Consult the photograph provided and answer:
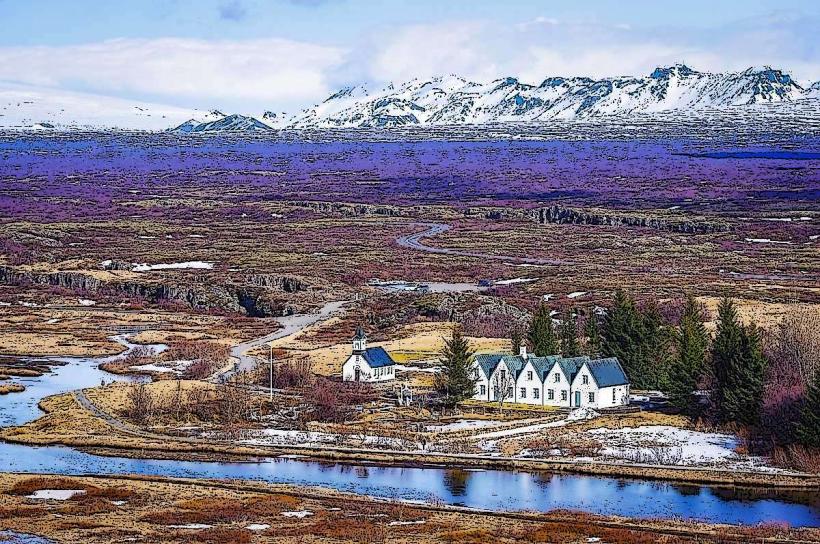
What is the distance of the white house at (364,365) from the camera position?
290 feet

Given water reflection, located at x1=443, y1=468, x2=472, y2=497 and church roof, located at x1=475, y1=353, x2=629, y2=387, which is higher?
church roof, located at x1=475, y1=353, x2=629, y2=387

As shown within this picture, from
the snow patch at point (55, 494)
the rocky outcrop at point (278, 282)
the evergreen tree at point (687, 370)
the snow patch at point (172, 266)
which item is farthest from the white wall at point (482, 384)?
the snow patch at point (172, 266)

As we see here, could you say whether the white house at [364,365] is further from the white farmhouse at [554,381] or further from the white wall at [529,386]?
the white wall at [529,386]

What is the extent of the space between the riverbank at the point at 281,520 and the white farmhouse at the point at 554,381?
2380 centimetres

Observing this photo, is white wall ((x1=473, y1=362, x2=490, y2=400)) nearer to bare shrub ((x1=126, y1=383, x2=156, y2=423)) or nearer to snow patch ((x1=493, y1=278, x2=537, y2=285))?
bare shrub ((x1=126, y1=383, x2=156, y2=423))

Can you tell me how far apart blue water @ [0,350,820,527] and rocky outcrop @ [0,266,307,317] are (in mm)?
66114

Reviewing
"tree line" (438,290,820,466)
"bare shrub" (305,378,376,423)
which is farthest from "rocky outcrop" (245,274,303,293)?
"bare shrub" (305,378,376,423)

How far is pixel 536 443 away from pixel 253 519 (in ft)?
65.1

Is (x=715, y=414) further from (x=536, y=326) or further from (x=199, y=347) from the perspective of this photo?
(x=199, y=347)

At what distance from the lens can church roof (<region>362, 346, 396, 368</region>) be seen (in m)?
88.3

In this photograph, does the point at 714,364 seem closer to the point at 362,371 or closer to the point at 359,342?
the point at 362,371

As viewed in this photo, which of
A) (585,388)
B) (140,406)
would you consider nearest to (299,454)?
(140,406)

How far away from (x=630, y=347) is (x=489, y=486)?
28078 millimetres

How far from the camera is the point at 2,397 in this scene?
86.1m
